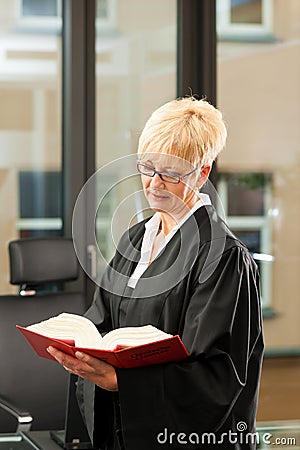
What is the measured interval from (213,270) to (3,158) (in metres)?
2.24

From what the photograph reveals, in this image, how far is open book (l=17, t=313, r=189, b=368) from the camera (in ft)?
6.12

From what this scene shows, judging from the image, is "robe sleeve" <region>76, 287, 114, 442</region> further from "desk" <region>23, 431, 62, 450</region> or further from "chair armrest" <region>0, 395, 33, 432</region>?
"chair armrest" <region>0, 395, 33, 432</region>

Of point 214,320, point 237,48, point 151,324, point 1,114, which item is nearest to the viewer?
point 214,320

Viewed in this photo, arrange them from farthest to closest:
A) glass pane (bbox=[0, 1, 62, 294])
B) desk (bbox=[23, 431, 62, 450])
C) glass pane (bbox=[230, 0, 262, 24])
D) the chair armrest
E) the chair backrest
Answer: glass pane (bbox=[230, 0, 262, 24]), glass pane (bbox=[0, 1, 62, 294]), the chair backrest, the chair armrest, desk (bbox=[23, 431, 62, 450])

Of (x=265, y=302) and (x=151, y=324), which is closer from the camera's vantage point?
(x=151, y=324)

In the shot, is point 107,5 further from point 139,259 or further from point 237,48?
point 139,259

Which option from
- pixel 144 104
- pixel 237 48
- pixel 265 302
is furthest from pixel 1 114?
pixel 265 302

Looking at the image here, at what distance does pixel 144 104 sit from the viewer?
419cm

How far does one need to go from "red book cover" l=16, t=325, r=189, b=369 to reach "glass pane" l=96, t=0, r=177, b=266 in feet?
6.80

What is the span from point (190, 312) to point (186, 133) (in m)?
0.42

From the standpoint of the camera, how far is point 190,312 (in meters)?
1.98

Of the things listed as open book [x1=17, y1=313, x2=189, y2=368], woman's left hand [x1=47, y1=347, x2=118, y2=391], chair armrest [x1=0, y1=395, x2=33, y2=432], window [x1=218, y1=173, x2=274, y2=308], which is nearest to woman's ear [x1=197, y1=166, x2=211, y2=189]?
open book [x1=17, y1=313, x2=189, y2=368]

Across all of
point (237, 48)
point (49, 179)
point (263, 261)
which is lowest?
point (263, 261)

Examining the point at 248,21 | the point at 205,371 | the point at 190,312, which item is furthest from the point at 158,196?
the point at 248,21
